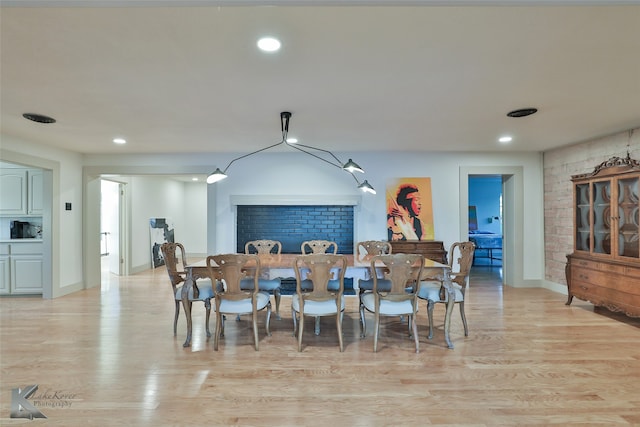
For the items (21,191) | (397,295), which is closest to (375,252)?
(397,295)

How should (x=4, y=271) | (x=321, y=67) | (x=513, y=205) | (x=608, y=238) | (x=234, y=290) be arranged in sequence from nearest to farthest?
(x=321, y=67), (x=234, y=290), (x=608, y=238), (x=4, y=271), (x=513, y=205)

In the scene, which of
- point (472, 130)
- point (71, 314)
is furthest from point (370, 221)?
point (71, 314)

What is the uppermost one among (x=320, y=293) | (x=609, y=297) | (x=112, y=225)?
(x=112, y=225)

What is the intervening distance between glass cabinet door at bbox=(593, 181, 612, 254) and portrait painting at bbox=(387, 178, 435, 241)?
2080mm

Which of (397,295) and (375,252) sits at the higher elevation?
(375,252)

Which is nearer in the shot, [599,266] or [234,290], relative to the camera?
[234,290]

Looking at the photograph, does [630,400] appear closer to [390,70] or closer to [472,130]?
[390,70]

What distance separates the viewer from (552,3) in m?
1.16

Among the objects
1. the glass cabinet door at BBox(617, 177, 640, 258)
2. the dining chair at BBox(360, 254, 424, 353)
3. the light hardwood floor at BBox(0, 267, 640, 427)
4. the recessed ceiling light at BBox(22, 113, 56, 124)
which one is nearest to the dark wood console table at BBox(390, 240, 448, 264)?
the light hardwood floor at BBox(0, 267, 640, 427)

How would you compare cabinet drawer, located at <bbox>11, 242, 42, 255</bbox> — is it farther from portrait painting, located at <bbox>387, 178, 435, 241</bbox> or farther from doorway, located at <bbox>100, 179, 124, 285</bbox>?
portrait painting, located at <bbox>387, 178, 435, 241</bbox>

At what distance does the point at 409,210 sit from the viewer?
216 inches

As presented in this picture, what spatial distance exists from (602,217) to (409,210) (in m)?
2.44

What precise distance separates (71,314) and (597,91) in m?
5.98

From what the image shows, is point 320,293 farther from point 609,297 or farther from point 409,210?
point 609,297
